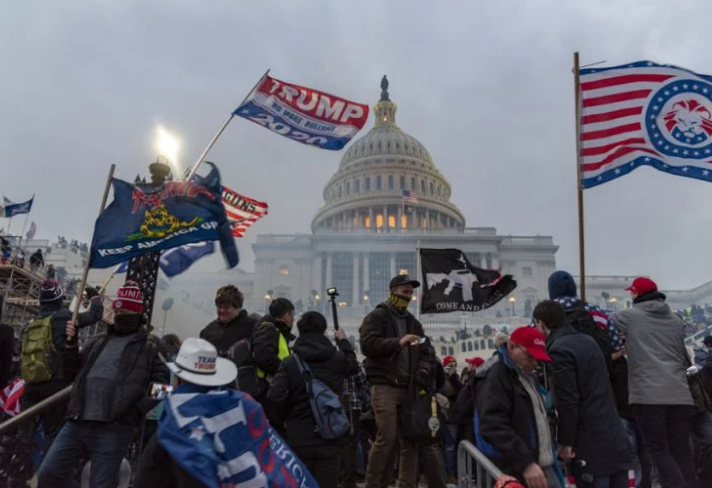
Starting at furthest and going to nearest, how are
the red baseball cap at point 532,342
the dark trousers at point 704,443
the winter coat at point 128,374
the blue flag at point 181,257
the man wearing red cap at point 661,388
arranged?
the blue flag at point 181,257, the dark trousers at point 704,443, the man wearing red cap at point 661,388, the winter coat at point 128,374, the red baseball cap at point 532,342

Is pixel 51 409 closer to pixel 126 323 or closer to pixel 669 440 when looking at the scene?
pixel 126 323

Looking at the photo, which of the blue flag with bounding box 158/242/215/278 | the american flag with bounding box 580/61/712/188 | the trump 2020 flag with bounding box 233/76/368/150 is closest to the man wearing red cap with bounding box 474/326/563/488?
the american flag with bounding box 580/61/712/188

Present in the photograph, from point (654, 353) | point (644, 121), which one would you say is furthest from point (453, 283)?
point (654, 353)

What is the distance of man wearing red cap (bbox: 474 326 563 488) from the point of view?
10.2 ft

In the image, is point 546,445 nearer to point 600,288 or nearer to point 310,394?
point 310,394

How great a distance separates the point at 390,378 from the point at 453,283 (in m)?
5.09

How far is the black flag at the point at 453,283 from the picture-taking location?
9367 millimetres

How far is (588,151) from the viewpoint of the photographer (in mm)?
7086

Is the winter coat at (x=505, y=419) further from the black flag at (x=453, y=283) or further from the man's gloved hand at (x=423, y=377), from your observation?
the black flag at (x=453, y=283)

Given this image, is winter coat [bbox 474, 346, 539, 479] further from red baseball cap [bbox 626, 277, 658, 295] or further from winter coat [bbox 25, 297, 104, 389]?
winter coat [bbox 25, 297, 104, 389]

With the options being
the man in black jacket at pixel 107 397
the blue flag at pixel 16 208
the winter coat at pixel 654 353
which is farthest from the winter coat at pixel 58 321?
the blue flag at pixel 16 208

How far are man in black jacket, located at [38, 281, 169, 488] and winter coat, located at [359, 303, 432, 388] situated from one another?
1777 millimetres

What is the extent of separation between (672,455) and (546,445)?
1.97 meters

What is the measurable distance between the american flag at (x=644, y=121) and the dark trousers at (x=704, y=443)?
3073mm
